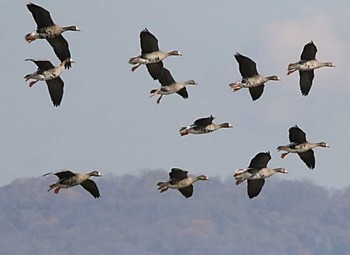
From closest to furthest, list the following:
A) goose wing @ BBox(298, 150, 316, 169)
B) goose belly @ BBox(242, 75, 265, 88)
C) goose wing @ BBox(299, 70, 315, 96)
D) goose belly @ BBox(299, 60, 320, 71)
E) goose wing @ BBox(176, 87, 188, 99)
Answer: goose belly @ BBox(242, 75, 265, 88) → goose belly @ BBox(299, 60, 320, 71) → goose wing @ BBox(299, 70, 315, 96) → goose wing @ BBox(298, 150, 316, 169) → goose wing @ BBox(176, 87, 188, 99)

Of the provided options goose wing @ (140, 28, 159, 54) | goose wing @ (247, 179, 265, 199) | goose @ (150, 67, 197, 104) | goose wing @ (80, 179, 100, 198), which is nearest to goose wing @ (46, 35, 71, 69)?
goose wing @ (140, 28, 159, 54)

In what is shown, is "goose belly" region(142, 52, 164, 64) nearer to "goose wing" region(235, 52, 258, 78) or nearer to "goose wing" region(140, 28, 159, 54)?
"goose wing" region(140, 28, 159, 54)

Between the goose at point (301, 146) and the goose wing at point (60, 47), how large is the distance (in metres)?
8.52

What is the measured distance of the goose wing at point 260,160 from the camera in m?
55.2

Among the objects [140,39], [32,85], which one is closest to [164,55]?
[140,39]

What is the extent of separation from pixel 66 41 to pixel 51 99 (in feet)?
6.51

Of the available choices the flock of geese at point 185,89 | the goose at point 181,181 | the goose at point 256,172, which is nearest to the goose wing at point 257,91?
the flock of geese at point 185,89

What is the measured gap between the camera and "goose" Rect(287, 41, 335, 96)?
5484 cm

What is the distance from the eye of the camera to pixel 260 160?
55.5m

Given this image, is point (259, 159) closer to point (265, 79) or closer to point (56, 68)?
point (265, 79)

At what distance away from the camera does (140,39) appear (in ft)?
173

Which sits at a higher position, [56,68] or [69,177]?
[56,68]

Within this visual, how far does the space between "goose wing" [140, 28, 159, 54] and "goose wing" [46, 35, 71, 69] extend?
112 inches

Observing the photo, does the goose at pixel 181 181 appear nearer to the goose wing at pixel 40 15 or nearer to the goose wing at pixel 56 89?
the goose wing at pixel 56 89
